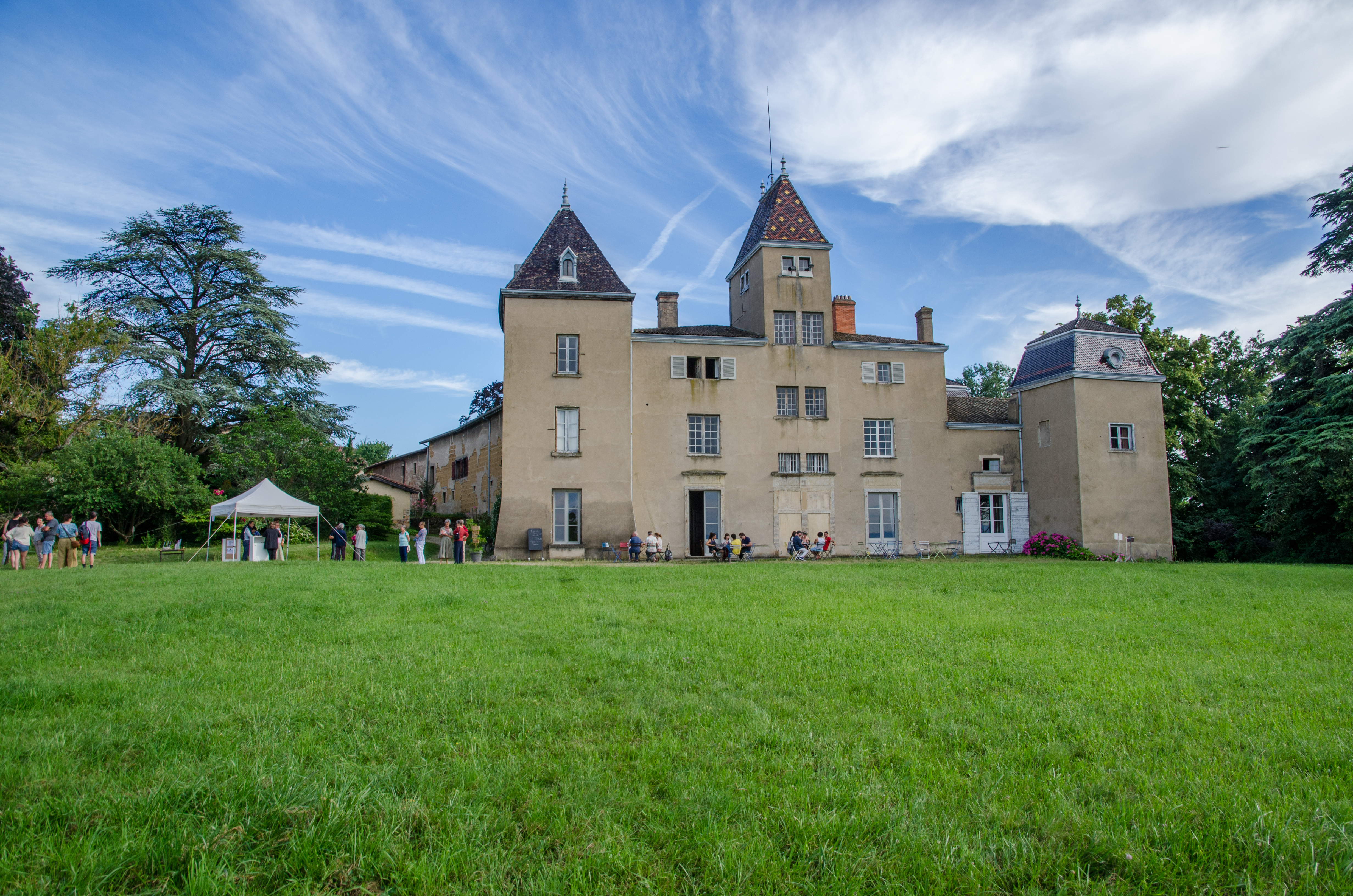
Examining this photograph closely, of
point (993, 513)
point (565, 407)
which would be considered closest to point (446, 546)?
point (565, 407)

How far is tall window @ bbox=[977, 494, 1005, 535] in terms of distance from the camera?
30.9 meters

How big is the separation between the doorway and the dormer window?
9135 mm

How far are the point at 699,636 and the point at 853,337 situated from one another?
2417 centimetres

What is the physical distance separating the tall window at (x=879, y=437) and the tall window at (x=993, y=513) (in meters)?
4.22

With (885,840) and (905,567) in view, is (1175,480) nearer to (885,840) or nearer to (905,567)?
(905,567)

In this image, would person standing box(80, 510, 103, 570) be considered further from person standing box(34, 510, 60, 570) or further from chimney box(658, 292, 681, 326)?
chimney box(658, 292, 681, 326)

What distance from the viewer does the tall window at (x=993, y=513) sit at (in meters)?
30.9

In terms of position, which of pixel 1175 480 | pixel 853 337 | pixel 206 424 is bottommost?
pixel 1175 480

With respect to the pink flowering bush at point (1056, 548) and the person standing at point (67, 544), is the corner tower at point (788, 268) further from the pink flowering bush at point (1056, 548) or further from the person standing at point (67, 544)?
the person standing at point (67, 544)

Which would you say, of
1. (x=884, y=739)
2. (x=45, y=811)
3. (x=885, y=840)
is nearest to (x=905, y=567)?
(x=884, y=739)

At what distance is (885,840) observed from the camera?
364 cm

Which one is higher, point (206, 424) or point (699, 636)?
point (206, 424)

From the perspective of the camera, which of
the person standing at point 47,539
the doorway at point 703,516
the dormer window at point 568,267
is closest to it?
the person standing at point 47,539

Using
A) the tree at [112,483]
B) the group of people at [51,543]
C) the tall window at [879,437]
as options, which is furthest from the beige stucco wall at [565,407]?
the tree at [112,483]
